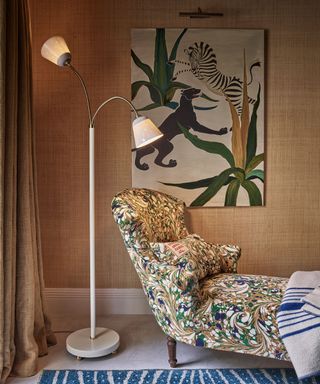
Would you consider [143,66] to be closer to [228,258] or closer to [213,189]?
[213,189]

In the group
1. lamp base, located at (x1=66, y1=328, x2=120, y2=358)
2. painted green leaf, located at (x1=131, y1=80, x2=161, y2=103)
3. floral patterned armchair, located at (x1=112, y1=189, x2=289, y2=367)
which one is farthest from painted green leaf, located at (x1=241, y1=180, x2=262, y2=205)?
lamp base, located at (x1=66, y1=328, x2=120, y2=358)

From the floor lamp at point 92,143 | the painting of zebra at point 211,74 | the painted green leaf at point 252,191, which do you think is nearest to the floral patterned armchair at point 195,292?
the floor lamp at point 92,143

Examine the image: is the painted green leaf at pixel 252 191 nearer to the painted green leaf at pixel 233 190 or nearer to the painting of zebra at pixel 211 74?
the painted green leaf at pixel 233 190

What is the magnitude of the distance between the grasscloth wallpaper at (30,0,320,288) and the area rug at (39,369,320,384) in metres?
0.93

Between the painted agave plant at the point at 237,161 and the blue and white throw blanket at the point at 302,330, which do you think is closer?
the blue and white throw blanket at the point at 302,330

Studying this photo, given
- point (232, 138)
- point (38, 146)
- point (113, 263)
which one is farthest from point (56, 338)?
point (232, 138)

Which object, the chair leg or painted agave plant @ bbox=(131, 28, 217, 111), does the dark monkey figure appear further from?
the chair leg

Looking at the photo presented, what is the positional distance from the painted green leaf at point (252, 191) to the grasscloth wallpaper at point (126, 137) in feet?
0.26

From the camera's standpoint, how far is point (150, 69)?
2.97 metres

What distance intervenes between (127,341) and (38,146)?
150 cm

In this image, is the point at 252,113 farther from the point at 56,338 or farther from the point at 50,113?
the point at 56,338

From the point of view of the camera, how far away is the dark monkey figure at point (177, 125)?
299 centimetres

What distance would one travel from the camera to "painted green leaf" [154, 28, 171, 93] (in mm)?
2957

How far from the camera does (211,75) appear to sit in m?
2.98
